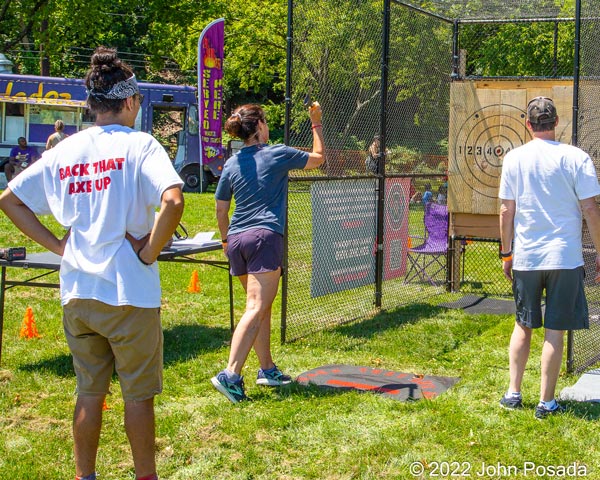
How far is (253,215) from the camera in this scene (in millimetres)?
5543

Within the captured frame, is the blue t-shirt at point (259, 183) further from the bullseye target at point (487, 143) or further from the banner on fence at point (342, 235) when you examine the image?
the bullseye target at point (487, 143)

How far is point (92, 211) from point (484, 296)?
686cm

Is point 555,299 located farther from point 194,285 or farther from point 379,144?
point 194,285

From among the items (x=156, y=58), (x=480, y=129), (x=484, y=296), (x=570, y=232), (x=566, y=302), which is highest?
(x=156, y=58)

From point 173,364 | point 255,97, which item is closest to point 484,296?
point 173,364

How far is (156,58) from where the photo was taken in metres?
29.5

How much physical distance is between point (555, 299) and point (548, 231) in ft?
1.34

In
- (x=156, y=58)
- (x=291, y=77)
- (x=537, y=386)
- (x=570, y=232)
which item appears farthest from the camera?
(x=156, y=58)

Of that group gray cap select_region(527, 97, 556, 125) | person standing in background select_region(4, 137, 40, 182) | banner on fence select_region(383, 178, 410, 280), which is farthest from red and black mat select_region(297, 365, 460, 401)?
person standing in background select_region(4, 137, 40, 182)

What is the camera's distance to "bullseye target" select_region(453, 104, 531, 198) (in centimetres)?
959

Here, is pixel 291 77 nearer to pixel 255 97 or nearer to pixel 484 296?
pixel 484 296

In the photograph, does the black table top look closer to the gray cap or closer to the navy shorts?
the navy shorts

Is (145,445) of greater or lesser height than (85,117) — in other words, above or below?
below

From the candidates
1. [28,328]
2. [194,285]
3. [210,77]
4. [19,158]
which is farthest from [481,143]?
[19,158]
